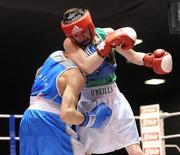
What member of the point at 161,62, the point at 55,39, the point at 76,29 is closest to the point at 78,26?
the point at 76,29

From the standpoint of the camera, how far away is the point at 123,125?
78.6 inches

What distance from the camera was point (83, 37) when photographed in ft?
6.28

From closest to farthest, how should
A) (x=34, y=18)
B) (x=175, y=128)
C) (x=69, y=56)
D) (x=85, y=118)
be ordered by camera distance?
1. (x=85, y=118)
2. (x=69, y=56)
3. (x=34, y=18)
4. (x=175, y=128)

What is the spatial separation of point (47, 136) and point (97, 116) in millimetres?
238

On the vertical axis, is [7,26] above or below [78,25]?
above

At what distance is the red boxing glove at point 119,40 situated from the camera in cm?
178

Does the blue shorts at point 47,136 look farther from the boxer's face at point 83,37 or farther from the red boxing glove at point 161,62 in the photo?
the red boxing glove at point 161,62

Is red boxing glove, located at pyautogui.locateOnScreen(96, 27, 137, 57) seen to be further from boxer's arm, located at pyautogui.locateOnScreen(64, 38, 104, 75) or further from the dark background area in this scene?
the dark background area

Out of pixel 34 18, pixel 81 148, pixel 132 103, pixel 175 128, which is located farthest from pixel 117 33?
pixel 132 103

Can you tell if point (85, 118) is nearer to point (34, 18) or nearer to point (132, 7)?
point (132, 7)

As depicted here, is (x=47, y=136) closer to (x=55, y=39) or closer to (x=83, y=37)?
(x=83, y=37)

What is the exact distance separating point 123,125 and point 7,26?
2974 mm

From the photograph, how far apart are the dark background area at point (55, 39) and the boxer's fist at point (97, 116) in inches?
83.5

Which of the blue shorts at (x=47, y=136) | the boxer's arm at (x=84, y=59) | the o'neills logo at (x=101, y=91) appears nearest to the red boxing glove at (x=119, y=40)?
the boxer's arm at (x=84, y=59)
